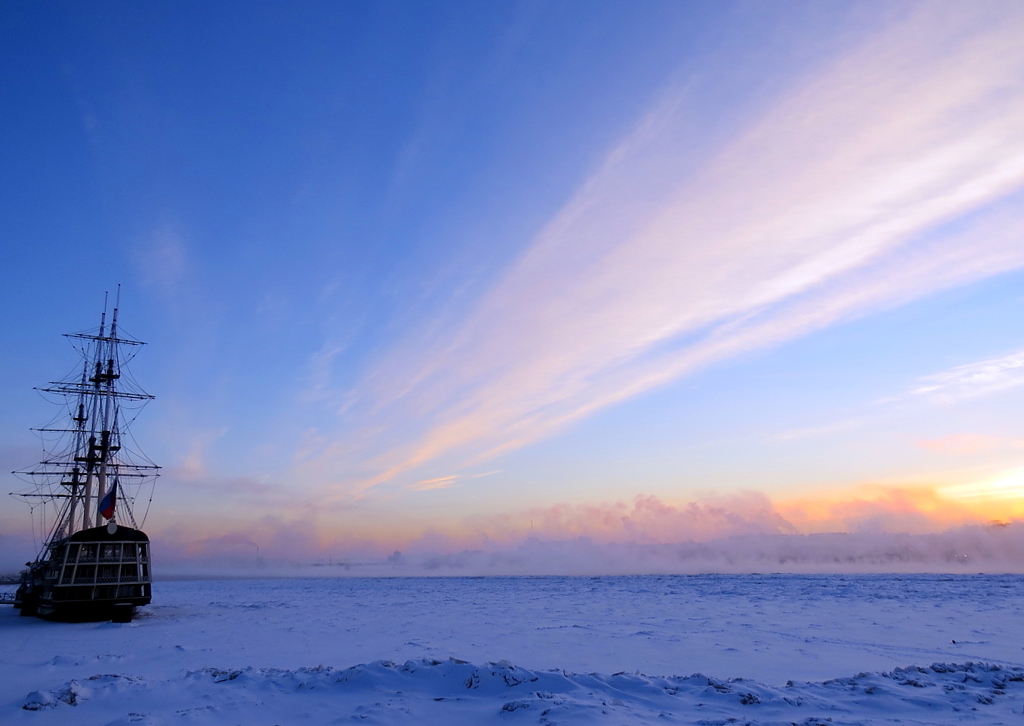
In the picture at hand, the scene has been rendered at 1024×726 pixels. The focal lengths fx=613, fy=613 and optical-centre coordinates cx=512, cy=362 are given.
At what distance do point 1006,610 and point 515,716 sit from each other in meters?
31.6

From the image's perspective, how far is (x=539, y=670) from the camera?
1439 cm

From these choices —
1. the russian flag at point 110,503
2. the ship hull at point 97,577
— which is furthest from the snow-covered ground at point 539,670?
the russian flag at point 110,503

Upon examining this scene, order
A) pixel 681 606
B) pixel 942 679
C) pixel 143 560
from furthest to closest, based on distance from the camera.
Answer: pixel 143 560
pixel 681 606
pixel 942 679

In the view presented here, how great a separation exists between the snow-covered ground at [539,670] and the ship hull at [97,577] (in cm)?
553

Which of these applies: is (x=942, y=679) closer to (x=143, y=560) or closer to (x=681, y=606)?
(x=681, y=606)

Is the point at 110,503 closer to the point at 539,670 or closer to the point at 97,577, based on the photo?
the point at 97,577

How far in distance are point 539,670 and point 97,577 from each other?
35297 mm

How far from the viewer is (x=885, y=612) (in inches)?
1176

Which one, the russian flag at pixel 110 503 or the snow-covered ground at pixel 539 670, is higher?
the russian flag at pixel 110 503

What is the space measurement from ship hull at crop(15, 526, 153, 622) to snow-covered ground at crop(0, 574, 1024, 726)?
5533 mm

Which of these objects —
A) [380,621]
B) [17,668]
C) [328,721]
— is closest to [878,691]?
[328,721]

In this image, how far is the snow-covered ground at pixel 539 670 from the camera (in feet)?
34.3

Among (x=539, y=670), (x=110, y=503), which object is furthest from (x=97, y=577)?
(x=539, y=670)

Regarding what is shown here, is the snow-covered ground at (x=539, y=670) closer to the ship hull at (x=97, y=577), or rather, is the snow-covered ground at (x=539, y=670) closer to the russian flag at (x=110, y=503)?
the ship hull at (x=97, y=577)
